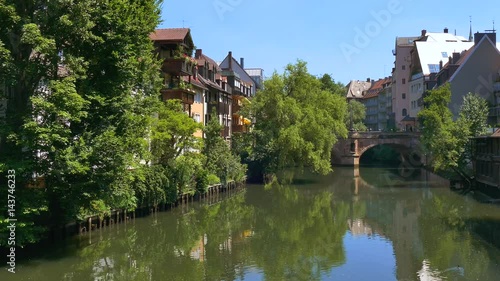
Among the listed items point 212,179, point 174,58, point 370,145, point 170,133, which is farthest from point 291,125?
point 370,145

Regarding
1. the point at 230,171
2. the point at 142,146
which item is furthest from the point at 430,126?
the point at 142,146

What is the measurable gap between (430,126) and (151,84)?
34.8m

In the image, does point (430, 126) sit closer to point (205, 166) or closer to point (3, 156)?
point (205, 166)

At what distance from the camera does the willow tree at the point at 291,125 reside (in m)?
53.5

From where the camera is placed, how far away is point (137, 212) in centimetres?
3481

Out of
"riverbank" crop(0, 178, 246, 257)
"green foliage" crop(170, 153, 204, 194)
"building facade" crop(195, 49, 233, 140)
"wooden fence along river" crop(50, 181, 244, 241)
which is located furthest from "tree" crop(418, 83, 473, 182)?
"green foliage" crop(170, 153, 204, 194)

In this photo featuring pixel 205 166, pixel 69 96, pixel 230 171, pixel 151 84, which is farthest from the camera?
pixel 230 171

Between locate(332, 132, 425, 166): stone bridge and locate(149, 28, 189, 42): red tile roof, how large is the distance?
47.0 m

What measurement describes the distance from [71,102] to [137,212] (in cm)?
1488

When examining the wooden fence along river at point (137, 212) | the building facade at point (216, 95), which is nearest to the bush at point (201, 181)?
the wooden fence along river at point (137, 212)

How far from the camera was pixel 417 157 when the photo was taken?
83250 millimetres

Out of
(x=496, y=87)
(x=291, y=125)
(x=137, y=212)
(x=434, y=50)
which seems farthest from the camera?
(x=434, y=50)

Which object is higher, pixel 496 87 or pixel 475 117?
pixel 496 87

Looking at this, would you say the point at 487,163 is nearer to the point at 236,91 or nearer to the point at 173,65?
the point at 173,65
